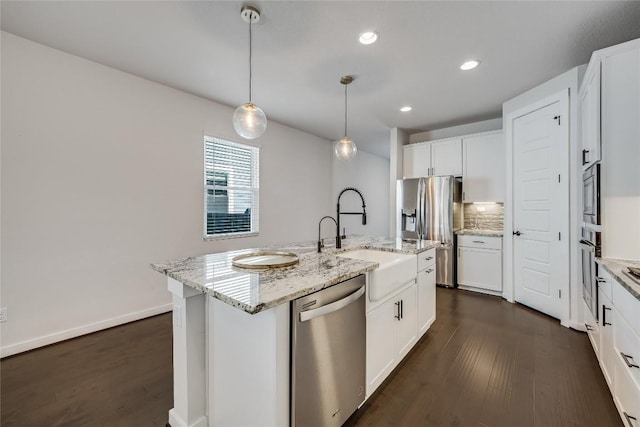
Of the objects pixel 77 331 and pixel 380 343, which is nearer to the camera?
pixel 380 343

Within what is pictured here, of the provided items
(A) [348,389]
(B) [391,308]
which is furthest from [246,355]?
(B) [391,308]

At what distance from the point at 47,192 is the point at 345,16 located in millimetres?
2956

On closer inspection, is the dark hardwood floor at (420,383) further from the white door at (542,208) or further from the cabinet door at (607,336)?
the white door at (542,208)

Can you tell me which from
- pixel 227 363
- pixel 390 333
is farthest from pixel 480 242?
pixel 227 363

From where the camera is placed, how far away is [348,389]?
1462 mm

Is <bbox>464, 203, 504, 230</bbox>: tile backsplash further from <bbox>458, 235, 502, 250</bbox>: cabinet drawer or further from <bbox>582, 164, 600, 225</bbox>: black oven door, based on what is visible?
<bbox>582, 164, 600, 225</bbox>: black oven door

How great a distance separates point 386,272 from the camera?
1768 millimetres

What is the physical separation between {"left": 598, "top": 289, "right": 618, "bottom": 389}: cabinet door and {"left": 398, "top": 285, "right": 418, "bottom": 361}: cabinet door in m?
1.17

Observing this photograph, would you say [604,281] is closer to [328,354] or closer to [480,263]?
[328,354]

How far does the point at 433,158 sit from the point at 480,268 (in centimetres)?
189

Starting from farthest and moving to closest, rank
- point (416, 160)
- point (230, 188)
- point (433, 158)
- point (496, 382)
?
1. point (416, 160)
2. point (433, 158)
3. point (230, 188)
4. point (496, 382)

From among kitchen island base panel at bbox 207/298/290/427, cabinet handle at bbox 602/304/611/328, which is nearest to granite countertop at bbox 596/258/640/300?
cabinet handle at bbox 602/304/611/328

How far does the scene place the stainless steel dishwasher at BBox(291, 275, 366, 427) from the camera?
118cm

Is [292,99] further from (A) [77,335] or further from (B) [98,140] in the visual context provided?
(A) [77,335]
